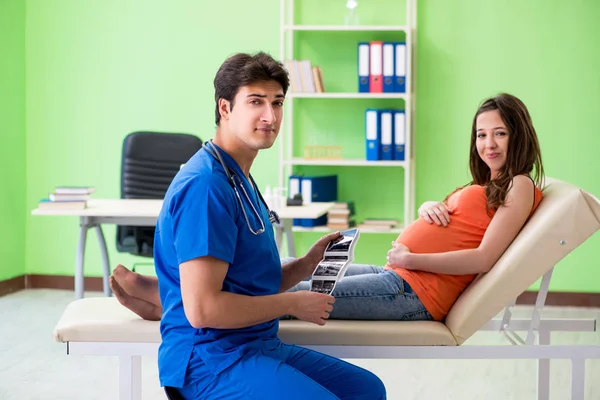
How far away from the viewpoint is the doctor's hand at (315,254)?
204 centimetres

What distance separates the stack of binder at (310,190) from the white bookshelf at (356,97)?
6cm

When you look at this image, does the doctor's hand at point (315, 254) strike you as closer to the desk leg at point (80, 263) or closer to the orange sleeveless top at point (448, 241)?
the orange sleeveless top at point (448, 241)

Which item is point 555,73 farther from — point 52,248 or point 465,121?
point 52,248

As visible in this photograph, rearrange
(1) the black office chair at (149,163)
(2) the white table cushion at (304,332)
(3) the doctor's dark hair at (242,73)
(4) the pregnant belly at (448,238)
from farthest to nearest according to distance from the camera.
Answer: (1) the black office chair at (149,163)
(4) the pregnant belly at (448,238)
(2) the white table cushion at (304,332)
(3) the doctor's dark hair at (242,73)

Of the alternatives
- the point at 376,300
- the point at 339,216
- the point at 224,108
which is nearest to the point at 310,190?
the point at 339,216

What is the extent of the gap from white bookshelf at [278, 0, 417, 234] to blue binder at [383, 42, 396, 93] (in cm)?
6

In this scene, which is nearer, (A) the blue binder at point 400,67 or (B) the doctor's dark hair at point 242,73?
(B) the doctor's dark hair at point 242,73

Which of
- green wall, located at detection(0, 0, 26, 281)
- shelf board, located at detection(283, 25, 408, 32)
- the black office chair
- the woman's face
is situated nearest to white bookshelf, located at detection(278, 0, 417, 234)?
shelf board, located at detection(283, 25, 408, 32)

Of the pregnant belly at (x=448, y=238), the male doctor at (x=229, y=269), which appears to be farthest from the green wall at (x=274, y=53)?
the male doctor at (x=229, y=269)

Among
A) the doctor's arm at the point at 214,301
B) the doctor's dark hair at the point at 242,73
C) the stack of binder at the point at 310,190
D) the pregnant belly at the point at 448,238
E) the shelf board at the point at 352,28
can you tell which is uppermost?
the shelf board at the point at 352,28

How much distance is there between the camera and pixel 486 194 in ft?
7.69

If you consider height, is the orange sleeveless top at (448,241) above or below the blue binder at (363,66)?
below

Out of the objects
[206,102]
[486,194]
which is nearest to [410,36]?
[206,102]

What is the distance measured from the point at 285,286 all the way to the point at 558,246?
2.42 ft
